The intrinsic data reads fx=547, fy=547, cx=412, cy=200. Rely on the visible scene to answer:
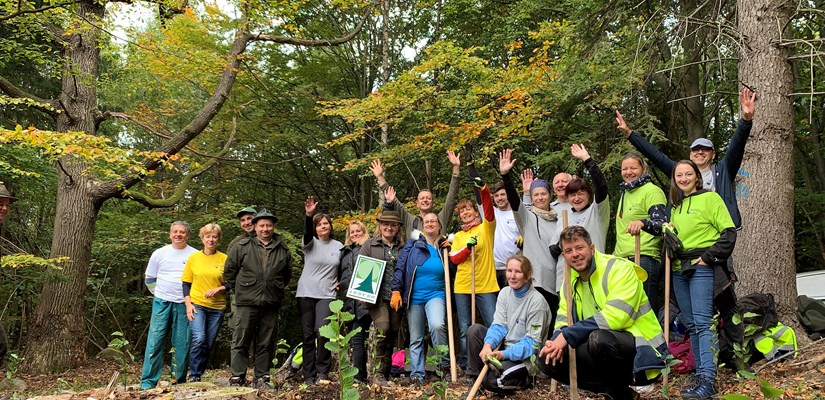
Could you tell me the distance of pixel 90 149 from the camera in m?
6.70

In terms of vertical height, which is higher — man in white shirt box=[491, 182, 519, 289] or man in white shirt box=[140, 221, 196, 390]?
man in white shirt box=[491, 182, 519, 289]

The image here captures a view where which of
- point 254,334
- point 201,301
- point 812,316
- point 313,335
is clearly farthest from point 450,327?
point 812,316

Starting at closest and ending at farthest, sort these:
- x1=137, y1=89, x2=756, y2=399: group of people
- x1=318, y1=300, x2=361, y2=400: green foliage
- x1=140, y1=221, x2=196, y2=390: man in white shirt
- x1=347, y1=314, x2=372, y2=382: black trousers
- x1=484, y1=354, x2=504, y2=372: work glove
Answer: x1=318, y1=300, x2=361, y2=400: green foliage
x1=137, y1=89, x2=756, y2=399: group of people
x1=484, y1=354, x2=504, y2=372: work glove
x1=347, y1=314, x2=372, y2=382: black trousers
x1=140, y1=221, x2=196, y2=390: man in white shirt

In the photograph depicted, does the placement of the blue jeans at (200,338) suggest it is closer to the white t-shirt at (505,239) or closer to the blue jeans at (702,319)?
the white t-shirt at (505,239)

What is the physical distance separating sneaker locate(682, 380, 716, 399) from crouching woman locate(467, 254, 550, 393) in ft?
3.58

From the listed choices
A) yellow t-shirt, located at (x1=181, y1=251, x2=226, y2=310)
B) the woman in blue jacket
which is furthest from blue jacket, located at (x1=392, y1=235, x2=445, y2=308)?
yellow t-shirt, located at (x1=181, y1=251, x2=226, y2=310)

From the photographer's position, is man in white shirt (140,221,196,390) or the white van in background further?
the white van in background

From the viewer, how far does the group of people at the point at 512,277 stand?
3.44 meters

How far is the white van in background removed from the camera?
7656mm

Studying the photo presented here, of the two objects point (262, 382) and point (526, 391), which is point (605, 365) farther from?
point (262, 382)

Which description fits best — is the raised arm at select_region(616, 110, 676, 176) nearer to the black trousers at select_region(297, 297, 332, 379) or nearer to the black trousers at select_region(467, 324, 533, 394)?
the black trousers at select_region(467, 324, 533, 394)

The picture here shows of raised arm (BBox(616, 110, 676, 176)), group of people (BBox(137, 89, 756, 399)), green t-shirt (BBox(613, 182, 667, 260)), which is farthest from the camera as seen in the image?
raised arm (BBox(616, 110, 676, 176))

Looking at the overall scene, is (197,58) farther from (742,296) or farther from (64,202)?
(742,296)

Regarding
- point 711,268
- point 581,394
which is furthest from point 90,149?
point 711,268
